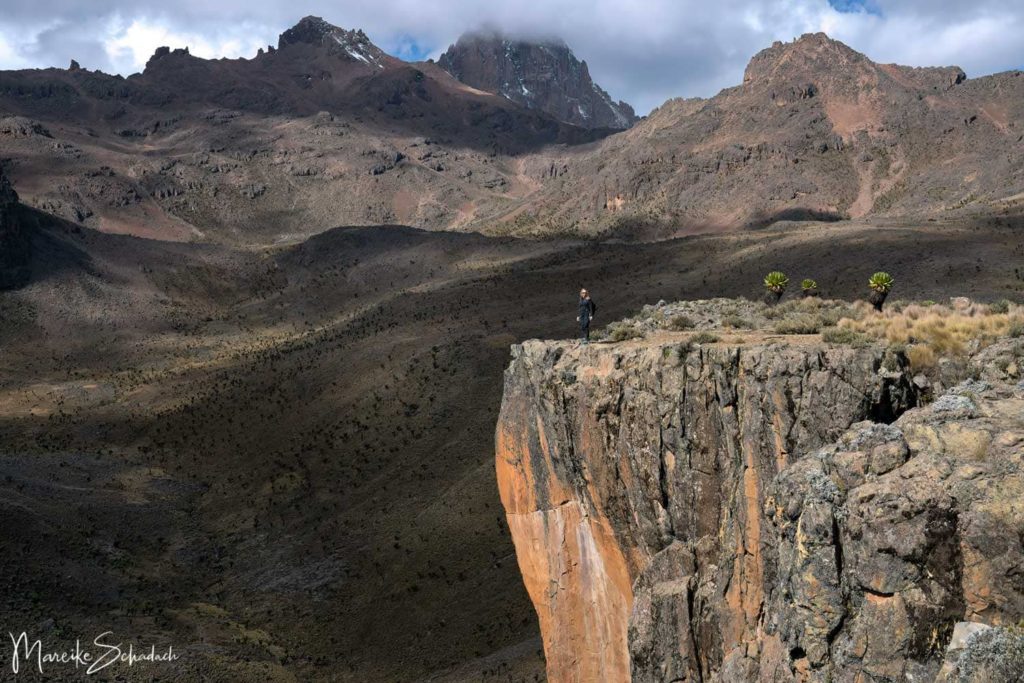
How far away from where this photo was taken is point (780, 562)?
881 cm

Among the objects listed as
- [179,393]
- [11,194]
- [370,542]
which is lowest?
[370,542]

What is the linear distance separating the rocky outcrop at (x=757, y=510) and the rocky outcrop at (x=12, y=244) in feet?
277

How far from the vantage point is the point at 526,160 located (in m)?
198

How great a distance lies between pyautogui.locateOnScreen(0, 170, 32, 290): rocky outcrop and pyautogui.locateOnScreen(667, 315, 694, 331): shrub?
85.4 m

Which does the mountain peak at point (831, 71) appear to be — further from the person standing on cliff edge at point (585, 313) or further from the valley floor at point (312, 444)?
the person standing on cliff edge at point (585, 313)

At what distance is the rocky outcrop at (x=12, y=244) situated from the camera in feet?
281

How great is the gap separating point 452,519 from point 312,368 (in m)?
27.5

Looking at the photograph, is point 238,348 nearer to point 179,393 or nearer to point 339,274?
point 179,393

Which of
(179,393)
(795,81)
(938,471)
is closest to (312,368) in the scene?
(179,393)

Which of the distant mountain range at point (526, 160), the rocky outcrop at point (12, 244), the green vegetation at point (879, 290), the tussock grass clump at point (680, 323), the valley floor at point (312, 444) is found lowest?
the valley floor at point (312, 444)

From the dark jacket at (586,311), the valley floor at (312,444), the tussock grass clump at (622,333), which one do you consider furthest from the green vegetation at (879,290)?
the valley floor at (312,444)

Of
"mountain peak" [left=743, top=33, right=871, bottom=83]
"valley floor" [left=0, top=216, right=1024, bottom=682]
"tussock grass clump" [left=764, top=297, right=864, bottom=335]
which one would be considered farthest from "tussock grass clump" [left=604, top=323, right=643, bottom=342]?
"mountain peak" [left=743, top=33, right=871, bottom=83]

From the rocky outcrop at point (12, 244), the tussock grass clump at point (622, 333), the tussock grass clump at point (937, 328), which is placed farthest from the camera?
the rocky outcrop at point (12, 244)

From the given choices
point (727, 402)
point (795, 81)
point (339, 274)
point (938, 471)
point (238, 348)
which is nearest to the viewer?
point (938, 471)
